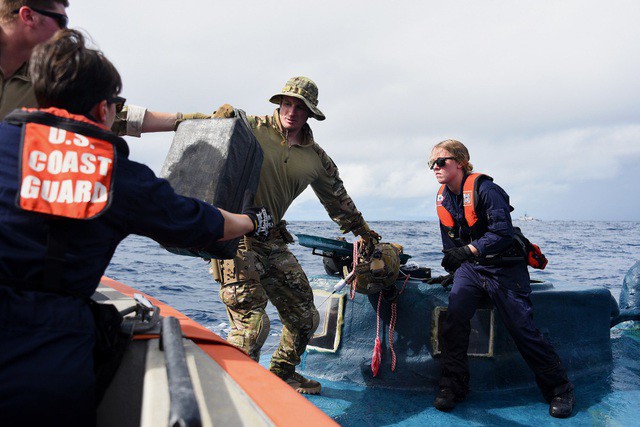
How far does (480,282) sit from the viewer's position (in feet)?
14.9

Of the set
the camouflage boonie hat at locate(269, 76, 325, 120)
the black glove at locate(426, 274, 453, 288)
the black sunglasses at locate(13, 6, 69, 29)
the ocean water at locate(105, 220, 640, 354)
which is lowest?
the ocean water at locate(105, 220, 640, 354)

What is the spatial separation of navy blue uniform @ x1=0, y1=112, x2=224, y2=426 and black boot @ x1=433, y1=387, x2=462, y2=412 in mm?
3378

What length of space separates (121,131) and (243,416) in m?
2.04

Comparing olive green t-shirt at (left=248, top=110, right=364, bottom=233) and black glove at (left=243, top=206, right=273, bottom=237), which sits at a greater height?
olive green t-shirt at (left=248, top=110, right=364, bottom=233)

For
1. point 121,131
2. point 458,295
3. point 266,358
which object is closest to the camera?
point 121,131

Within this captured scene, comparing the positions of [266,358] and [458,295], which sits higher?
[458,295]

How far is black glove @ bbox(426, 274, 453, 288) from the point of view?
4.82m

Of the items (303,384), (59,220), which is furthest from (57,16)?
(303,384)

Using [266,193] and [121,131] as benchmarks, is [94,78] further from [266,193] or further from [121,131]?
[266,193]

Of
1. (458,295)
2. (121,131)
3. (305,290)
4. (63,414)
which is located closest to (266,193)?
(305,290)

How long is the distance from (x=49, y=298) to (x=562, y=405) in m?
4.19

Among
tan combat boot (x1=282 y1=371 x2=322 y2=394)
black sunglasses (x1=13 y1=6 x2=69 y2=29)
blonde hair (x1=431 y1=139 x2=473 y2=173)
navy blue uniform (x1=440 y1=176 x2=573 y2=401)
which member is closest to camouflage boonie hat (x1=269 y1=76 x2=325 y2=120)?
blonde hair (x1=431 y1=139 x2=473 y2=173)

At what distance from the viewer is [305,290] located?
172 inches

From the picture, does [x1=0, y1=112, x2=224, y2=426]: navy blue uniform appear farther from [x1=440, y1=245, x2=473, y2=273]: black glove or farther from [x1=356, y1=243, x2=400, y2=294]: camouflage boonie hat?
[x1=440, y1=245, x2=473, y2=273]: black glove
